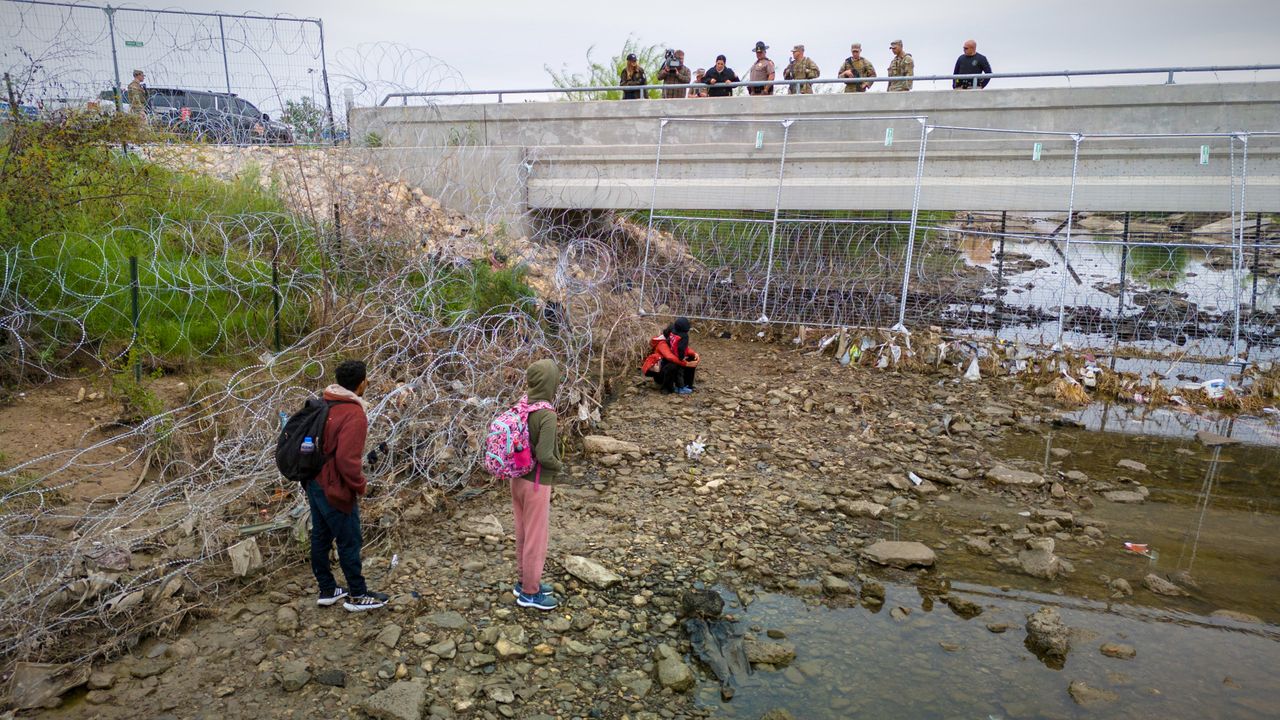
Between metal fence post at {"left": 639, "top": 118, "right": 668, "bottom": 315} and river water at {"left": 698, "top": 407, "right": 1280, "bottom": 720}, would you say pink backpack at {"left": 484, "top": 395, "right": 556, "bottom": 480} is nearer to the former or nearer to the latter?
river water at {"left": 698, "top": 407, "right": 1280, "bottom": 720}

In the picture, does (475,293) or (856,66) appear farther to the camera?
(856,66)

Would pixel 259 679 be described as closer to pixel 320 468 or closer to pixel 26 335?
pixel 320 468

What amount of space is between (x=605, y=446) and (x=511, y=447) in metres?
2.76

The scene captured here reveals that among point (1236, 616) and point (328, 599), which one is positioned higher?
point (328, 599)

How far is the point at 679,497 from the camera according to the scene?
620 centimetres

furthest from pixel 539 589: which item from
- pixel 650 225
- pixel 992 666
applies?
pixel 650 225

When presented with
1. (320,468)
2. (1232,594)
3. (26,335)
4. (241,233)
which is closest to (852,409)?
(1232,594)

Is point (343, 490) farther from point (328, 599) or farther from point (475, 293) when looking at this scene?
point (475, 293)

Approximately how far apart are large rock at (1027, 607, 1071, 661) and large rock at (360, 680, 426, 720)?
10.6 ft

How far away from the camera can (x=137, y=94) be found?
1077 centimetres

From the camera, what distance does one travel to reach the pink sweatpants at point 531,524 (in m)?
4.40

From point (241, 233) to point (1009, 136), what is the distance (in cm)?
947

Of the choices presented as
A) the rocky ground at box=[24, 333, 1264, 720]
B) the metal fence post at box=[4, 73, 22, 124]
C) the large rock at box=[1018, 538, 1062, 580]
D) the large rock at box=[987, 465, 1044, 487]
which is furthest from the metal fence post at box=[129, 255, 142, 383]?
the large rock at box=[987, 465, 1044, 487]

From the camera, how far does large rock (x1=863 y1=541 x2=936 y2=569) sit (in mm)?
5215
